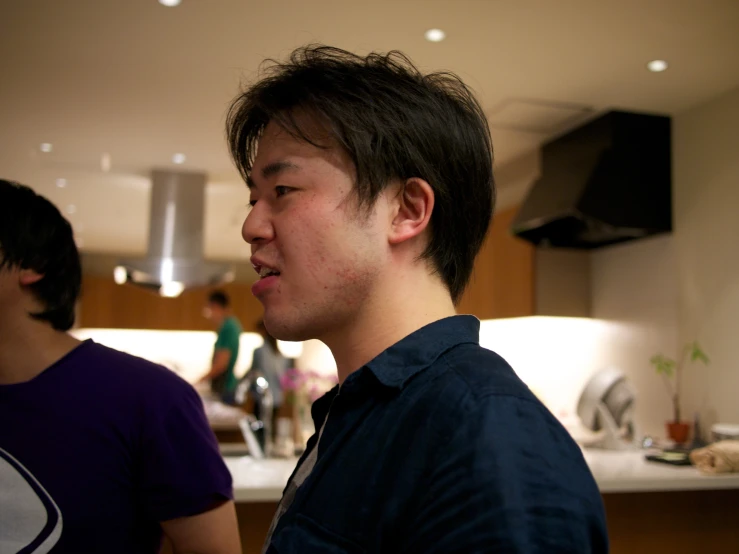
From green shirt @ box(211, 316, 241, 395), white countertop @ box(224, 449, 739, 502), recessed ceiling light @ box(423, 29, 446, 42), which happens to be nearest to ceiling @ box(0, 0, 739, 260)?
recessed ceiling light @ box(423, 29, 446, 42)

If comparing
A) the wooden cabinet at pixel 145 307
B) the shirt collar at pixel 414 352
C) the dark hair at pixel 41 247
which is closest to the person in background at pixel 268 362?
the dark hair at pixel 41 247

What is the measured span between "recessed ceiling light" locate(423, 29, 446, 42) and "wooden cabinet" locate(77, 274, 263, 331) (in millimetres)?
6650

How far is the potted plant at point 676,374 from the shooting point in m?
3.72

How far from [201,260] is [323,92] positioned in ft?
16.5

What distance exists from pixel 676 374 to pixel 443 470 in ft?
12.4

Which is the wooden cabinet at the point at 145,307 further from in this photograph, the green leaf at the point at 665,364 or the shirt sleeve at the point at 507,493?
the shirt sleeve at the point at 507,493

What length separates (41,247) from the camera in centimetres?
131

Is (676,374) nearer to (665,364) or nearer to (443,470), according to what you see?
(665,364)

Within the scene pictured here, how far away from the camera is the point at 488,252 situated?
4934mm

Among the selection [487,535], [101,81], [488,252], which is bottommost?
[487,535]

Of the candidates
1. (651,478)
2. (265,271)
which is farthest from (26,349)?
(651,478)

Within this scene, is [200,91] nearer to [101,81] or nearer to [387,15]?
[101,81]

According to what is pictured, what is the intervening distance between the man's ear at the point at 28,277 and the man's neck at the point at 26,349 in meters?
0.06

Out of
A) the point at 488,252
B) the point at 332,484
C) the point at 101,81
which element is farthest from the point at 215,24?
the point at 332,484
